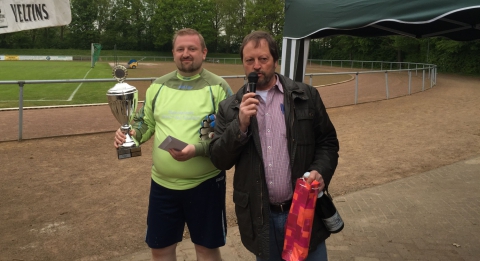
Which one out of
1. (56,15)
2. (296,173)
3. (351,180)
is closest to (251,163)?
(296,173)

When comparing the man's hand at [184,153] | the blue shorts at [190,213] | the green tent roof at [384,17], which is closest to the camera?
the man's hand at [184,153]

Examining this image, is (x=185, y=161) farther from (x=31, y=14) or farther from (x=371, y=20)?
(x=371, y=20)

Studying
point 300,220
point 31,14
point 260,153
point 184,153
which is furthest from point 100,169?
point 300,220

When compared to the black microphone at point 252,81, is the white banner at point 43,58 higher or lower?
higher

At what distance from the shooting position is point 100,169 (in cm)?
643

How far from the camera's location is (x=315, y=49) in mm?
59531

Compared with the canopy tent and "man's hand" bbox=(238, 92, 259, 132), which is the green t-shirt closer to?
"man's hand" bbox=(238, 92, 259, 132)

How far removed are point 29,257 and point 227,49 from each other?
241 feet

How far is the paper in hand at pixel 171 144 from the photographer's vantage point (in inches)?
85.4

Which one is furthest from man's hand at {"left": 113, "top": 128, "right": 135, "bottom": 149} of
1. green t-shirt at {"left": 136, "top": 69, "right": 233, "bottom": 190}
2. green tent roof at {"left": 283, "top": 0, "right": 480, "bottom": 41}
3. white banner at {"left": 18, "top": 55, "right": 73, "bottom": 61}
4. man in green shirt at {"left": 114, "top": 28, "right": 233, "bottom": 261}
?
white banner at {"left": 18, "top": 55, "right": 73, "bottom": 61}

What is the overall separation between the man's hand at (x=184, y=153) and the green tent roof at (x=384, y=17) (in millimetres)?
A: 2080

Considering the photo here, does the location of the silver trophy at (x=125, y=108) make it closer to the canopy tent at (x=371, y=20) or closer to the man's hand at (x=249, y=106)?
the man's hand at (x=249, y=106)

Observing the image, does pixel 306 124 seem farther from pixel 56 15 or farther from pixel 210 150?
pixel 56 15

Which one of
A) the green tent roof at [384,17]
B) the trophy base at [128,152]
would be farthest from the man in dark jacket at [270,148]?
the green tent roof at [384,17]
